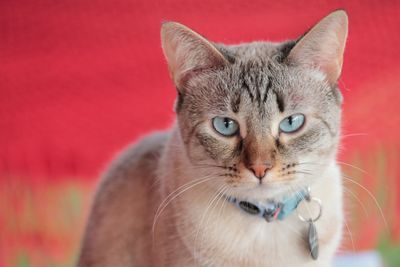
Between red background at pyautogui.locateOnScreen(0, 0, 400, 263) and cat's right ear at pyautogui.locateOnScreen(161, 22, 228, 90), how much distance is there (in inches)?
29.7

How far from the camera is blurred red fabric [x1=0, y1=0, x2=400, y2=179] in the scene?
2.09 meters

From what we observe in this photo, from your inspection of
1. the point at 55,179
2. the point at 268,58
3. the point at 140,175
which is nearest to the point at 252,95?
the point at 268,58

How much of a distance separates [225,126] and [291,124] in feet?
0.45

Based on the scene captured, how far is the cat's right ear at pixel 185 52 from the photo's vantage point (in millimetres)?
1264

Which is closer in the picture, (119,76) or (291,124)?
(291,124)

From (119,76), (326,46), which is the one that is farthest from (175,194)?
(119,76)

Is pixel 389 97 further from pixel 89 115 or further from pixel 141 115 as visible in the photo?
pixel 89 115

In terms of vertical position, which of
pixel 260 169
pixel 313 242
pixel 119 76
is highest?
pixel 260 169

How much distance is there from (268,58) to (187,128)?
0.75 feet

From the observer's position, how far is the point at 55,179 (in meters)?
2.18

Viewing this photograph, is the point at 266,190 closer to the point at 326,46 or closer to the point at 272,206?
the point at 272,206

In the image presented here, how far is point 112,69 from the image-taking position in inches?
86.5

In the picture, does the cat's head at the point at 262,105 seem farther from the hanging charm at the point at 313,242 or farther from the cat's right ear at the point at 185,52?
the hanging charm at the point at 313,242

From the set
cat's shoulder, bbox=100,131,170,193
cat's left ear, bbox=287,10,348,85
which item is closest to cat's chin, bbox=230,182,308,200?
cat's left ear, bbox=287,10,348,85
